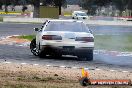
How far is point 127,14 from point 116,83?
68890 mm

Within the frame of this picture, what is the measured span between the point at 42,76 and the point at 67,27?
19.9 ft

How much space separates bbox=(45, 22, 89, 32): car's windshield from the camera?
17.9 metres

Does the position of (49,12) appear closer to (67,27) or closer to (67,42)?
(67,27)

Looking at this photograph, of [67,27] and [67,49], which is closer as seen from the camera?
[67,49]

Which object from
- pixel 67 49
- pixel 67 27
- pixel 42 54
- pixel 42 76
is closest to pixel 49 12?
pixel 67 27

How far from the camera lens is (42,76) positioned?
39.9ft

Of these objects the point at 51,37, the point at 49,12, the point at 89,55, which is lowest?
the point at 49,12

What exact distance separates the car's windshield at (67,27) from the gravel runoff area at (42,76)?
2.96 metres

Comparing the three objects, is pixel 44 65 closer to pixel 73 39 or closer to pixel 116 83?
pixel 73 39

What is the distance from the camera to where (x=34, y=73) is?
12734 mm

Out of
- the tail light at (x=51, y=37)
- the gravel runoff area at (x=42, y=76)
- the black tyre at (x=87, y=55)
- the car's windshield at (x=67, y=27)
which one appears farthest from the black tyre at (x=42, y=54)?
the gravel runoff area at (x=42, y=76)

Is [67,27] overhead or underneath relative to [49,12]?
overhead

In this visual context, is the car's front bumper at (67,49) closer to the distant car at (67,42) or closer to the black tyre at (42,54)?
the distant car at (67,42)

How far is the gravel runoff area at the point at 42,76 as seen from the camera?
1070 centimetres
